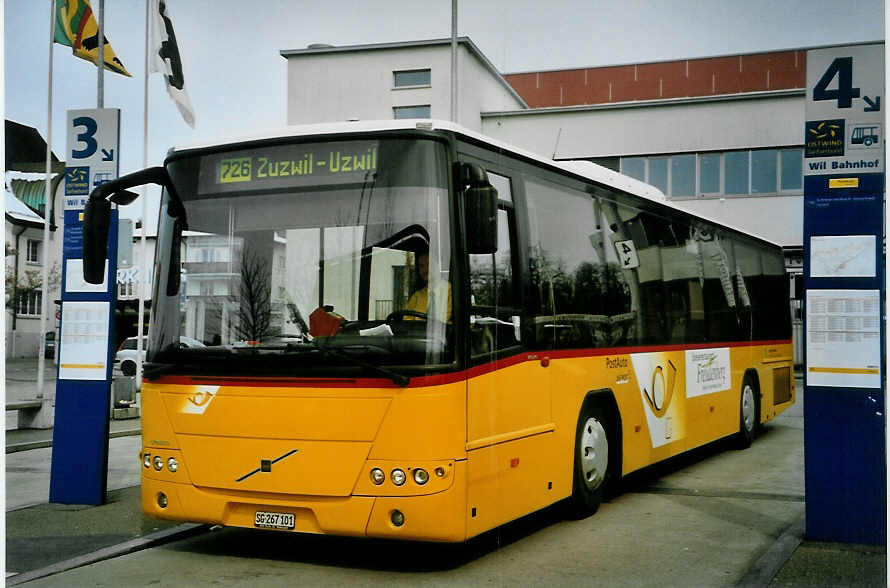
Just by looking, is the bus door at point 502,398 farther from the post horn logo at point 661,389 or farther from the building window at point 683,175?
the building window at point 683,175

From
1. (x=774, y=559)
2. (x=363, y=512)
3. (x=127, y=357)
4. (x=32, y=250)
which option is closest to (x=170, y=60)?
(x=32, y=250)

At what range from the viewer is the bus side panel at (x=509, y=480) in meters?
6.82

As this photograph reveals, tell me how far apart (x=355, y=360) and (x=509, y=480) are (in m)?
1.54

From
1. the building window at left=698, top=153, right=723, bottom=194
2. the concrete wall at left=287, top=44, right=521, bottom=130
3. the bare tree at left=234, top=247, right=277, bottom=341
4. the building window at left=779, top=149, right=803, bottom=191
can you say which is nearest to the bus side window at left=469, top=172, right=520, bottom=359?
the bare tree at left=234, top=247, right=277, bottom=341

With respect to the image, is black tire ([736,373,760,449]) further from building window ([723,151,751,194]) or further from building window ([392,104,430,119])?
building window ([392,104,430,119])

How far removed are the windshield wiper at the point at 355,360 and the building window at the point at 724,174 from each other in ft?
33.8

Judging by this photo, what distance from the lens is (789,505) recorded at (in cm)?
958

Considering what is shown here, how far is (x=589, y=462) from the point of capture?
8.81m

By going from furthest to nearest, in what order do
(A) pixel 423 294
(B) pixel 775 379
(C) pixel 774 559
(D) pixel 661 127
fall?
(D) pixel 661 127
(B) pixel 775 379
(C) pixel 774 559
(A) pixel 423 294

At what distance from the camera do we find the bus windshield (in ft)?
21.7

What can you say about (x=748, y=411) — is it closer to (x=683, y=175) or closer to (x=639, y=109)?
(x=683, y=175)

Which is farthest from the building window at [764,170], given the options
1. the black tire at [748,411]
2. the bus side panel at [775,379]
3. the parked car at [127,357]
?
the parked car at [127,357]

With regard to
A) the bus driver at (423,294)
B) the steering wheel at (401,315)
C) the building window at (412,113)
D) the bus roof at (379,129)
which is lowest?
the steering wheel at (401,315)

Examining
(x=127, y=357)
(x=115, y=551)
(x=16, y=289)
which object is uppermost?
(x=16, y=289)
